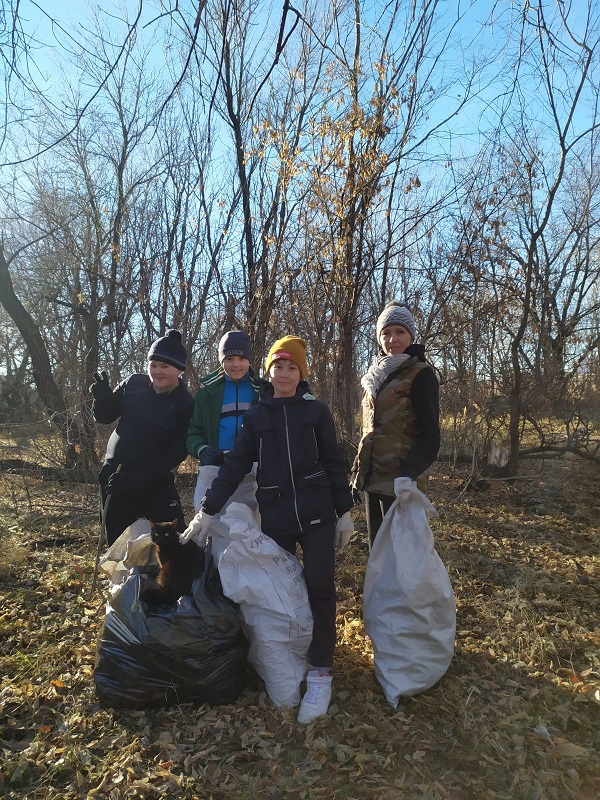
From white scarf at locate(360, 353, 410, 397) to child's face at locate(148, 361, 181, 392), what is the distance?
45.2 inches

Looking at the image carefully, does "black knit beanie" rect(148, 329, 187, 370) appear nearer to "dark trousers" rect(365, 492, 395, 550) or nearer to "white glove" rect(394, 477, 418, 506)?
"dark trousers" rect(365, 492, 395, 550)

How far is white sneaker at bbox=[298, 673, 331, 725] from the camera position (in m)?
2.25

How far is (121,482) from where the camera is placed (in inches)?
120

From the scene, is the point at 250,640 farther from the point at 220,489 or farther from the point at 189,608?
the point at 220,489

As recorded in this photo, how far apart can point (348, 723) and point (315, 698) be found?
6.6 inches

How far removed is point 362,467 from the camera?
9.08ft

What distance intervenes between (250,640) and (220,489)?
71 cm

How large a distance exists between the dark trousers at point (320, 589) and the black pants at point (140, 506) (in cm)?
111

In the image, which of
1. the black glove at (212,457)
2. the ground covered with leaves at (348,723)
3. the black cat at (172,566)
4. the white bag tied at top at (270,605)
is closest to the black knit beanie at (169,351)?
the black glove at (212,457)

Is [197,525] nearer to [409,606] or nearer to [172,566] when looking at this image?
[172,566]

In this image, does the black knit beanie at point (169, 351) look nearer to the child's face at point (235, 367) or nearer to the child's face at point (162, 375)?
the child's face at point (162, 375)

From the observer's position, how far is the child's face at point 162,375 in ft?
10.0

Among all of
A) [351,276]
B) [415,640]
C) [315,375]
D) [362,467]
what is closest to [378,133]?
[351,276]

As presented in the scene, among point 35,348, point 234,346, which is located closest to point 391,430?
point 234,346
